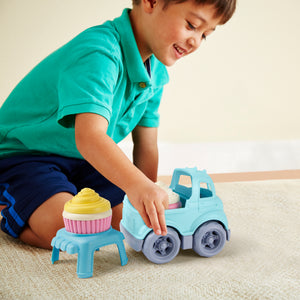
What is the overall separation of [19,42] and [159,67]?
1183mm

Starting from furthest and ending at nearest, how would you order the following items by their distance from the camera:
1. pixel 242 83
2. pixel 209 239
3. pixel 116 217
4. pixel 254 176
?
1. pixel 242 83
2. pixel 254 176
3. pixel 116 217
4. pixel 209 239

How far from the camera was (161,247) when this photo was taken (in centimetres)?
67

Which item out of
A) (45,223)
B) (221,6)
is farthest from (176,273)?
(221,6)

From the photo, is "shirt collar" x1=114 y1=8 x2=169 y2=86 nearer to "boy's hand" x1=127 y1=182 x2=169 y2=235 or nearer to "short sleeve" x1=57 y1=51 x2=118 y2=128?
"short sleeve" x1=57 y1=51 x2=118 y2=128

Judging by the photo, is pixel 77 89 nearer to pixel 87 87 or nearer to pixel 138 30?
pixel 87 87

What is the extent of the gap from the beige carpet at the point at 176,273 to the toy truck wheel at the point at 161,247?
0.01 meters

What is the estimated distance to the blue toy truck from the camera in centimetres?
66

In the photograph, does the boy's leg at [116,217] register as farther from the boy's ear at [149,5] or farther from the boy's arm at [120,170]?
the boy's ear at [149,5]

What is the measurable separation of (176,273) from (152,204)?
131 millimetres

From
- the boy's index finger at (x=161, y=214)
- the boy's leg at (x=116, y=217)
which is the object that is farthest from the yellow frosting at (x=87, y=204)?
the boy's leg at (x=116, y=217)

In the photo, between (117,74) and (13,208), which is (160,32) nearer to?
(117,74)

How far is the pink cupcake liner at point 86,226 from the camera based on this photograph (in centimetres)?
63

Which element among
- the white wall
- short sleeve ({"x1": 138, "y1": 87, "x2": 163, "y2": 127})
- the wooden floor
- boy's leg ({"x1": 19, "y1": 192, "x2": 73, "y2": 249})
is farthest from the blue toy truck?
the white wall

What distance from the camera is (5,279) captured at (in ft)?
2.02
